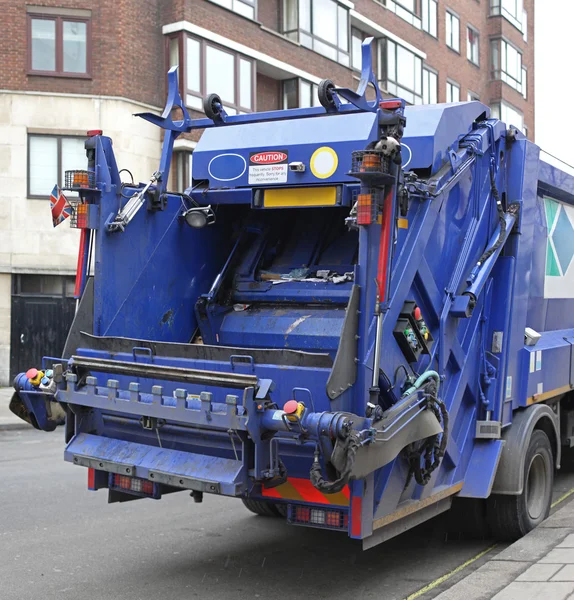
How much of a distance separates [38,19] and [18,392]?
15.3 metres

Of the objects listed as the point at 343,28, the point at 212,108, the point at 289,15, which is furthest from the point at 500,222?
the point at 343,28

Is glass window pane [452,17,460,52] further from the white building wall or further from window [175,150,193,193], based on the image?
the white building wall

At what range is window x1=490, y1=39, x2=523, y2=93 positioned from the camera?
3597 centimetres

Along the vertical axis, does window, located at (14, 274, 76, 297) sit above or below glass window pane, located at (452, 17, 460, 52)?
below

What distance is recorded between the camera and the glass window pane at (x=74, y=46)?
1872 centimetres

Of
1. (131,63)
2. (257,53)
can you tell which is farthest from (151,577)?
(257,53)

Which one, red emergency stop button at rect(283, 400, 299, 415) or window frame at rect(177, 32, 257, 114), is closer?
red emergency stop button at rect(283, 400, 299, 415)

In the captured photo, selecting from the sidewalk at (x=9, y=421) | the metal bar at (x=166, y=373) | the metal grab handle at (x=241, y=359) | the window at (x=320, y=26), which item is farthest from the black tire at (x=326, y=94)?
the window at (x=320, y=26)

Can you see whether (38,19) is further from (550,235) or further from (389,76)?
(550,235)

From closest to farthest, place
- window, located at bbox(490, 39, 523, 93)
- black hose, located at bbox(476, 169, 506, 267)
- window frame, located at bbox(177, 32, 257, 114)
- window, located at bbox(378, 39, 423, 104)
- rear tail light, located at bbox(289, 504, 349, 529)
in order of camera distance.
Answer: rear tail light, located at bbox(289, 504, 349, 529) → black hose, located at bbox(476, 169, 506, 267) → window frame, located at bbox(177, 32, 257, 114) → window, located at bbox(378, 39, 423, 104) → window, located at bbox(490, 39, 523, 93)

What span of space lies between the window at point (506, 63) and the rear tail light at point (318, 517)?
111 feet

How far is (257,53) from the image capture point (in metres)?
21.6

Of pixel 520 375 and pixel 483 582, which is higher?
pixel 520 375

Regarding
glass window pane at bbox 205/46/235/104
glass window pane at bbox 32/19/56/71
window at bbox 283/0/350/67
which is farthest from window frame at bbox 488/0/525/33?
glass window pane at bbox 32/19/56/71
